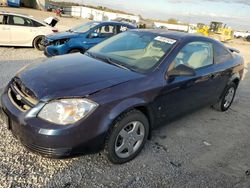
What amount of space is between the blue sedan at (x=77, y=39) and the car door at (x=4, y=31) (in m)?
2.16

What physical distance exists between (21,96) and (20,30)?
319 inches

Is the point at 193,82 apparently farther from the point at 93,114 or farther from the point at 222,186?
the point at 93,114

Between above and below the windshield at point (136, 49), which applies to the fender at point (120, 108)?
below

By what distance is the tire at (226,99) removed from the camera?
5.32 m

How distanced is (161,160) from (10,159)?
1.93 m

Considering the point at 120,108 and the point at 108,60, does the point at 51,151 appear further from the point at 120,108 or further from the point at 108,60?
the point at 108,60

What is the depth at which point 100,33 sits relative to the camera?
923 centimetres

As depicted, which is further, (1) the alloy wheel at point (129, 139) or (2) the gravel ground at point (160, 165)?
(1) the alloy wheel at point (129, 139)

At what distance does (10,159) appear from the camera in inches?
124

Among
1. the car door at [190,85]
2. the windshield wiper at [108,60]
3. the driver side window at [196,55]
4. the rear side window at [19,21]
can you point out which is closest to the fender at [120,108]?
the car door at [190,85]

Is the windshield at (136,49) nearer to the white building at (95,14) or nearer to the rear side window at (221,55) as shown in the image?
the rear side window at (221,55)

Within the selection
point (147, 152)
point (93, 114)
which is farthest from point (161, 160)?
point (93, 114)

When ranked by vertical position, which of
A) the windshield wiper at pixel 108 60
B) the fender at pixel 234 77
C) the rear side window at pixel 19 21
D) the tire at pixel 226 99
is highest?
the rear side window at pixel 19 21

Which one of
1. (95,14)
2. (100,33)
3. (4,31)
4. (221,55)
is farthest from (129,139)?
(95,14)
